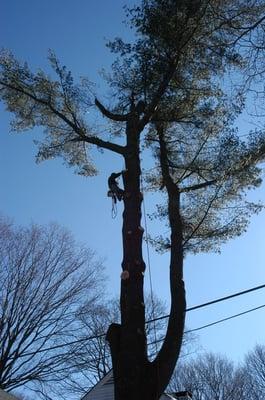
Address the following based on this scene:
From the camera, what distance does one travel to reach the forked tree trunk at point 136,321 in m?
5.70

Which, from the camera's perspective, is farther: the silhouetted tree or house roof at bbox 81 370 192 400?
house roof at bbox 81 370 192 400

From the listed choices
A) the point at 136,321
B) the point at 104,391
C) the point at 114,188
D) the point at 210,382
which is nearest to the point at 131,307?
the point at 136,321

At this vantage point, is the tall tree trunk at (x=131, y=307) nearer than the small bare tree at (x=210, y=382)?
Yes

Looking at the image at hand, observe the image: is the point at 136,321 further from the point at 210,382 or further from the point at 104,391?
the point at 210,382

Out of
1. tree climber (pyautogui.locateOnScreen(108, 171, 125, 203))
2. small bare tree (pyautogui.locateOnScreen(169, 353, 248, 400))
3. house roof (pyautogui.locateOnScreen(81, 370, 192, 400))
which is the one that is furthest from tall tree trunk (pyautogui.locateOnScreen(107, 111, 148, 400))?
small bare tree (pyautogui.locateOnScreen(169, 353, 248, 400))

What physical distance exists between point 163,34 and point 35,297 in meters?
11.0

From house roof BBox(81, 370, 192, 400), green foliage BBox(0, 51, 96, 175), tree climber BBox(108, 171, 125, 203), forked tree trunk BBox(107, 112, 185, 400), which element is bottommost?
forked tree trunk BBox(107, 112, 185, 400)

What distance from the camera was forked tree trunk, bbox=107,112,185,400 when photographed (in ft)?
18.7

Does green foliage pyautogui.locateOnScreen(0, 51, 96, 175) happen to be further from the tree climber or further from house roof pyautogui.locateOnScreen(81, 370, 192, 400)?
house roof pyautogui.locateOnScreen(81, 370, 192, 400)

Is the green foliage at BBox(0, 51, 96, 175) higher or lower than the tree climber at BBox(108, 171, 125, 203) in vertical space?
higher

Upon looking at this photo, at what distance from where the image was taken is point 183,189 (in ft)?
29.5

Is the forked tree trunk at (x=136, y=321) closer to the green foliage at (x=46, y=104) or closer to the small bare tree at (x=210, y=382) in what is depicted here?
the green foliage at (x=46, y=104)

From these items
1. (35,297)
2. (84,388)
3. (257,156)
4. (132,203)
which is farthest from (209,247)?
(84,388)

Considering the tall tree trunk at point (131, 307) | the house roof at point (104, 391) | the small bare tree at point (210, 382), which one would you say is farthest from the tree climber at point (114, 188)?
the small bare tree at point (210, 382)
